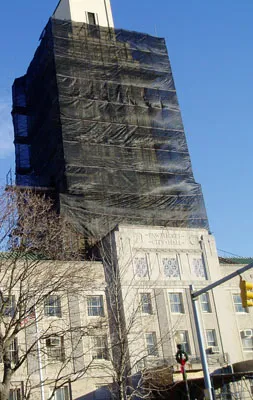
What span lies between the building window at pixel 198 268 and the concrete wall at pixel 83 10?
27430 mm

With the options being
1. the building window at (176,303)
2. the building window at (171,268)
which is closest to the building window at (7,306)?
the building window at (176,303)

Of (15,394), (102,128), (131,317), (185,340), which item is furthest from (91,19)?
(15,394)

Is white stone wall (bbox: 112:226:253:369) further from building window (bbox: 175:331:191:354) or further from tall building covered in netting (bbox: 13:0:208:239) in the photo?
tall building covered in netting (bbox: 13:0:208:239)

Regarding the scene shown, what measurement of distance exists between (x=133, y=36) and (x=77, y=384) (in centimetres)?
3533

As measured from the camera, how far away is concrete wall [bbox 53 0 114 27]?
56.7 m

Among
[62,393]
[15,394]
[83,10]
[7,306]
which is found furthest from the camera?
[83,10]

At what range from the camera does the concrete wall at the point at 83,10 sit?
186 ft

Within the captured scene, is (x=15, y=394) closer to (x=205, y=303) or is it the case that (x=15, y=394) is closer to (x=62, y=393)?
(x=62, y=393)

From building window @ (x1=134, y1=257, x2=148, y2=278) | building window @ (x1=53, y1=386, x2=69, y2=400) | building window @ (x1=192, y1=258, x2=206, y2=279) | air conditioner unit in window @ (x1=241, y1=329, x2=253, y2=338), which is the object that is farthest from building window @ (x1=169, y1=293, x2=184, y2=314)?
building window @ (x1=53, y1=386, x2=69, y2=400)

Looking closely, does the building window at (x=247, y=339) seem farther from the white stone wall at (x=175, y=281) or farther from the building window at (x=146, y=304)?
the building window at (x=146, y=304)

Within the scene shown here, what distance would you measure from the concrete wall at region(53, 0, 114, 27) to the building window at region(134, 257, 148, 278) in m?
27.3

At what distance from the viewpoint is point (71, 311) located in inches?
1479

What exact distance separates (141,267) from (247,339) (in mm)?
9817

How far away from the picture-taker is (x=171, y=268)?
42.2 meters
